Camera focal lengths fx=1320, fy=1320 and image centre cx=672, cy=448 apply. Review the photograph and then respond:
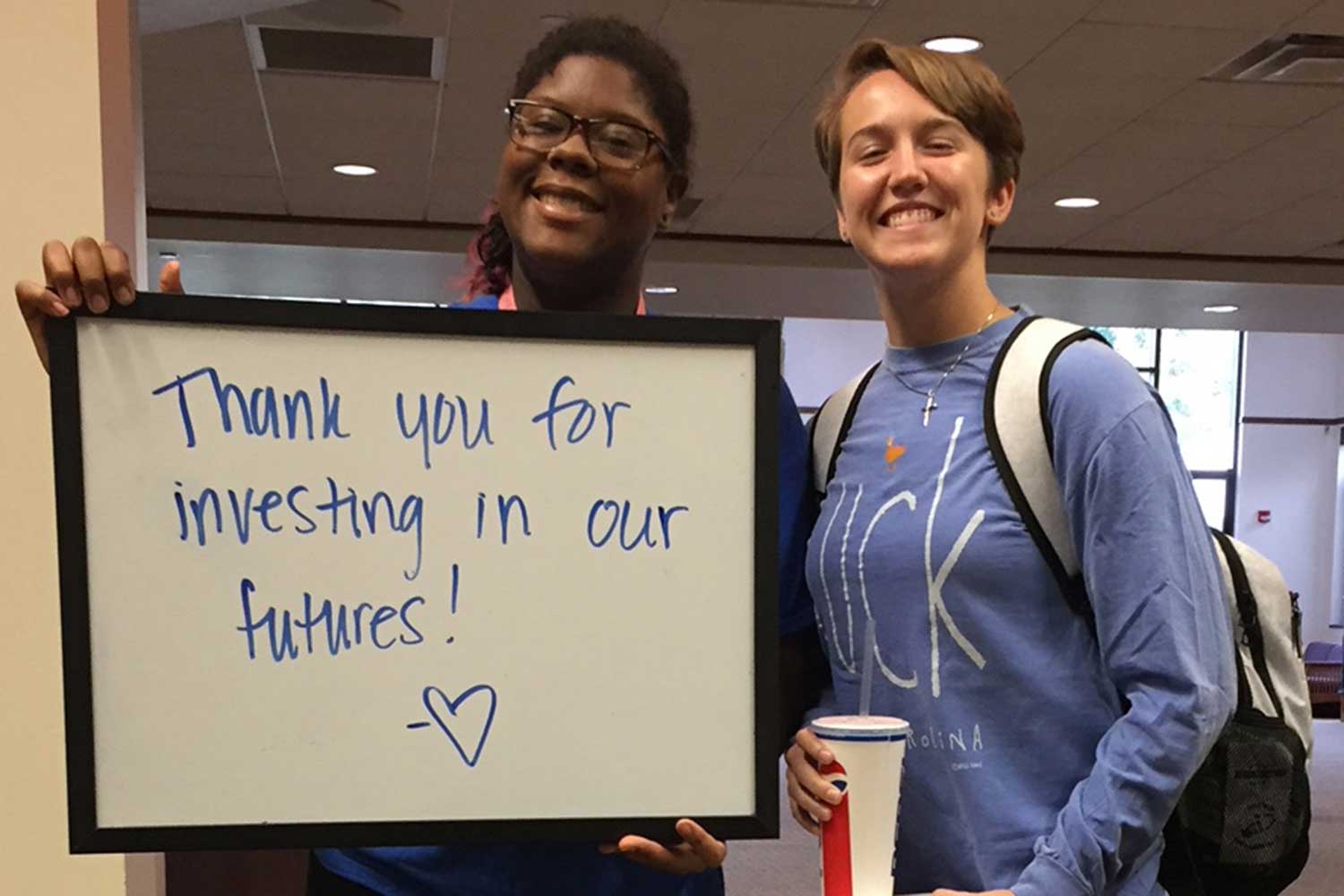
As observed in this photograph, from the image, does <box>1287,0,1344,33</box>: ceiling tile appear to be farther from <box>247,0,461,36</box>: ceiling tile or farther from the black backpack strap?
the black backpack strap

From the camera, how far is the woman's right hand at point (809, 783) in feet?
3.62

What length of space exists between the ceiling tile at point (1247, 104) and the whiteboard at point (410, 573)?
470cm

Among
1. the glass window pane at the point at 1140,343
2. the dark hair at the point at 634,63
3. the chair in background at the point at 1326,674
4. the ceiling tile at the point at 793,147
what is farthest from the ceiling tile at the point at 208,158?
the glass window pane at the point at 1140,343

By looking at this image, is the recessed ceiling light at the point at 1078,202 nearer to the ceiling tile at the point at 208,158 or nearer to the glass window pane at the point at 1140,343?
the ceiling tile at the point at 208,158

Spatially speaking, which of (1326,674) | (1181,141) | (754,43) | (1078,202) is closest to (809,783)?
(754,43)

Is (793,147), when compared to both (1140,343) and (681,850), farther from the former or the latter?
(1140,343)

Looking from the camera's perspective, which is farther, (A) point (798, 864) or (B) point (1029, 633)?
(A) point (798, 864)

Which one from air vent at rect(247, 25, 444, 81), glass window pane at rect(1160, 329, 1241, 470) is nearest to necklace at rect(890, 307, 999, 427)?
air vent at rect(247, 25, 444, 81)

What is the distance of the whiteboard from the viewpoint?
1.02m

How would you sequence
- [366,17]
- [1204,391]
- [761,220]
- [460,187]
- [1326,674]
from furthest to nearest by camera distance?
[1204,391], [1326,674], [761,220], [460,187], [366,17]

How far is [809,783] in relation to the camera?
3.67 ft

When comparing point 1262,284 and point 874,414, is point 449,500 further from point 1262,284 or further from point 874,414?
point 1262,284

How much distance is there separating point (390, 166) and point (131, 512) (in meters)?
5.77

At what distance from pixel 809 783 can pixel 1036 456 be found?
367 millimetres
